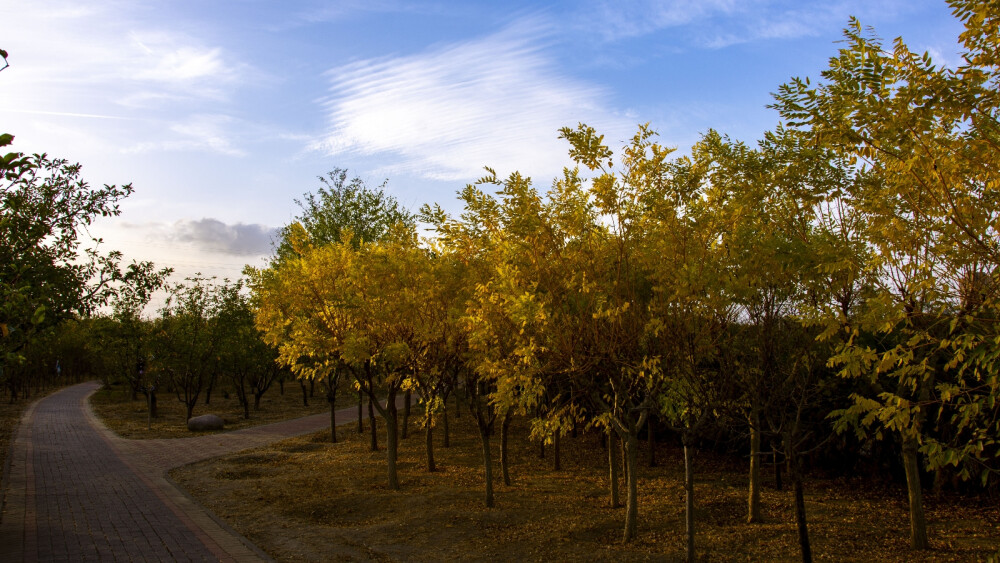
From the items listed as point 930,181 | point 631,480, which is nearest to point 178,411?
point 631,480

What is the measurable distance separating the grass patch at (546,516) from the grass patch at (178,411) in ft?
25.8

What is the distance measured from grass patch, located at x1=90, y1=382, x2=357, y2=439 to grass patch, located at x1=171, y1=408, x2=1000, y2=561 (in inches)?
309

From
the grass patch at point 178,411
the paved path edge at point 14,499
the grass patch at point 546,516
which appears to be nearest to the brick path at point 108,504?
the paved path edge at point 14,499

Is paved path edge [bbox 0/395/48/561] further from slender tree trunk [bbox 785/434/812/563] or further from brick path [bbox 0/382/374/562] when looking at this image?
slender tree trunk [bbox 785/434/812/563]

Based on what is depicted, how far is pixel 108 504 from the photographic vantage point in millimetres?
11992

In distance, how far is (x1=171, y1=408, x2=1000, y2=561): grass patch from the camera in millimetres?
8867

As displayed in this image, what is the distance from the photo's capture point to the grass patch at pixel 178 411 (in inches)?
1036

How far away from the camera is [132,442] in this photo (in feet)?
72.6

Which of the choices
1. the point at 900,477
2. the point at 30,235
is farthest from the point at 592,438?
the point at 30,235

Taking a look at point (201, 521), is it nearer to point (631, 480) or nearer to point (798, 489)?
point (631, 480)

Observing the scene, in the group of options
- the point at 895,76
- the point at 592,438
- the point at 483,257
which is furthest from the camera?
→ the point at 592,438

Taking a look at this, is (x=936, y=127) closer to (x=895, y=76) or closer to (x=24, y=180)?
(x=895, y=76)

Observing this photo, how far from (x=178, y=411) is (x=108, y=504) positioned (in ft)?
83.7

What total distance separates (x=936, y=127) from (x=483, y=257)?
7.10m
